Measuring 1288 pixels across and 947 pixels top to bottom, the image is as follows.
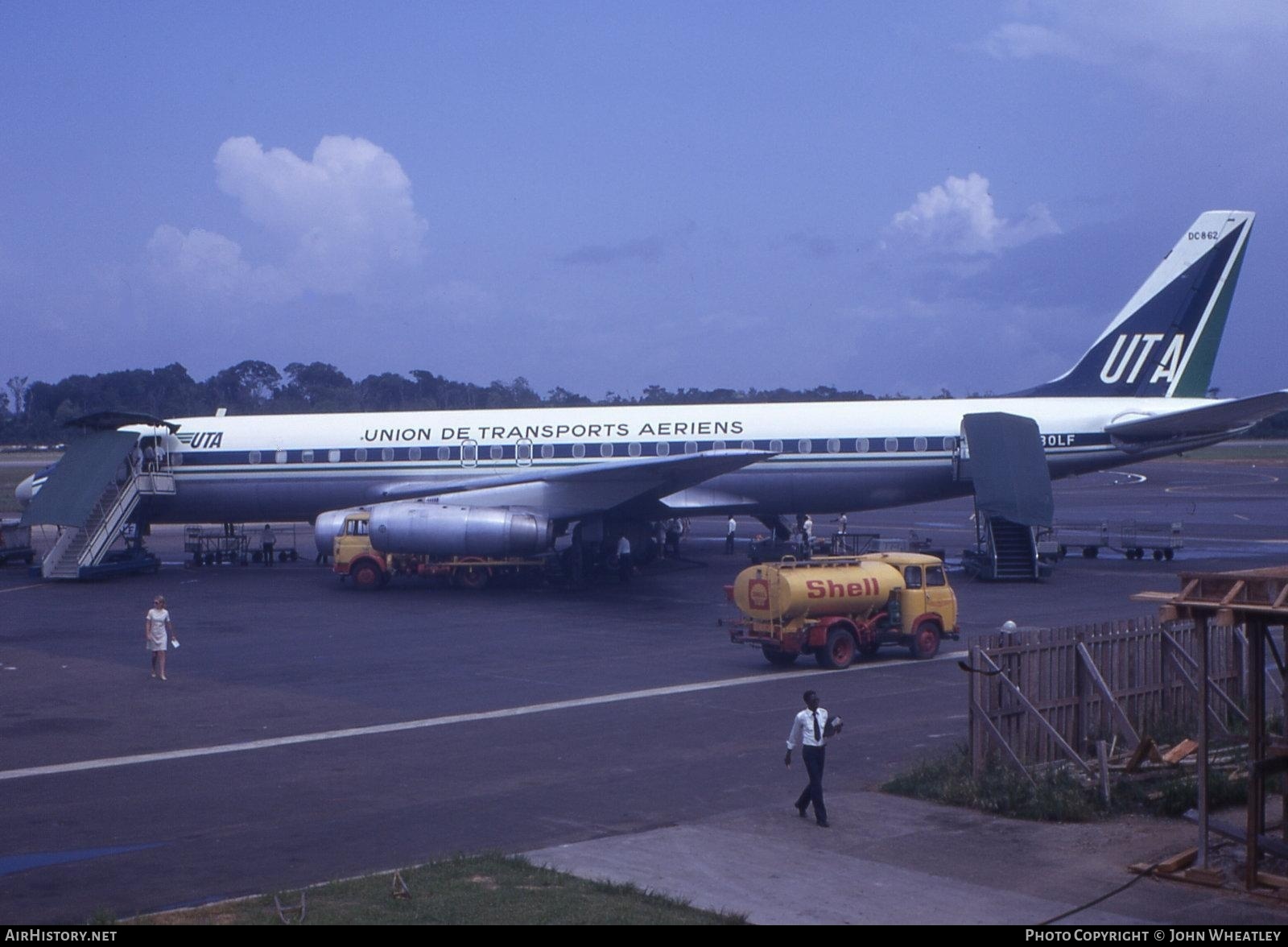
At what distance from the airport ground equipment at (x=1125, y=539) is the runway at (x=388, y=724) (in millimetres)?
4200

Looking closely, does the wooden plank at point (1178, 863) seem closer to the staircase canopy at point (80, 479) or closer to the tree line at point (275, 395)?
the staircase canopy at point (80, 479)

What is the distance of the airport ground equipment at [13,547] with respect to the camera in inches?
1534

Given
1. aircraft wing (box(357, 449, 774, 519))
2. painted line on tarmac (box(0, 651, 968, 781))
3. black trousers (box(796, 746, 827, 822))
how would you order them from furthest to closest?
aircraft wing (box(357, 449, 774, 519)) < painted line on tarmac (box(0, 651, 968, 781)) < black trousers (box(796, 746, 827, 822))

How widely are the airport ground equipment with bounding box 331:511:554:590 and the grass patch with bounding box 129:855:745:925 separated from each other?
21.5 meters

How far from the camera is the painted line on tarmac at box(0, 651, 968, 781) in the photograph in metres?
14.5

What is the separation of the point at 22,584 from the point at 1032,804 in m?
30.3

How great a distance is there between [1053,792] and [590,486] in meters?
19.2

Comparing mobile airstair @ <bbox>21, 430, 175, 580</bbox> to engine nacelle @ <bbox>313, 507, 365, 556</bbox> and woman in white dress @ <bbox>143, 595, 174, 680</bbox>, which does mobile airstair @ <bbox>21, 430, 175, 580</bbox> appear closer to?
engine nacelle @ <bbox>313, 507, 365, 556</bbox>

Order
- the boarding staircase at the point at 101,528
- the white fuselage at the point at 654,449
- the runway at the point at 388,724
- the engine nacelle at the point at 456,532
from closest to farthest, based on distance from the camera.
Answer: the runway at the point at 388,724, the engine nacelle at the point at 456,532, the white fuselage at the point at 654,449, the boarding staircase at the point at 101,528

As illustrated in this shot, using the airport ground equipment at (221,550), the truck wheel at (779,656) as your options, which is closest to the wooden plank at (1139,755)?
the truck wheel at (779,656)

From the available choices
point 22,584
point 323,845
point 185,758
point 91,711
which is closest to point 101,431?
point 22,584

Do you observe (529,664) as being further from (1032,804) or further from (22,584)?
(22,584)

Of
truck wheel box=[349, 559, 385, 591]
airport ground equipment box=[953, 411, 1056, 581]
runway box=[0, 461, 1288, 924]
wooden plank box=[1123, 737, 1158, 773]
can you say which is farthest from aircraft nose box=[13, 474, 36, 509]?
wooden plank box=[1123, 737, 1158, 773]

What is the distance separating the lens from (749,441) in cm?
3359
